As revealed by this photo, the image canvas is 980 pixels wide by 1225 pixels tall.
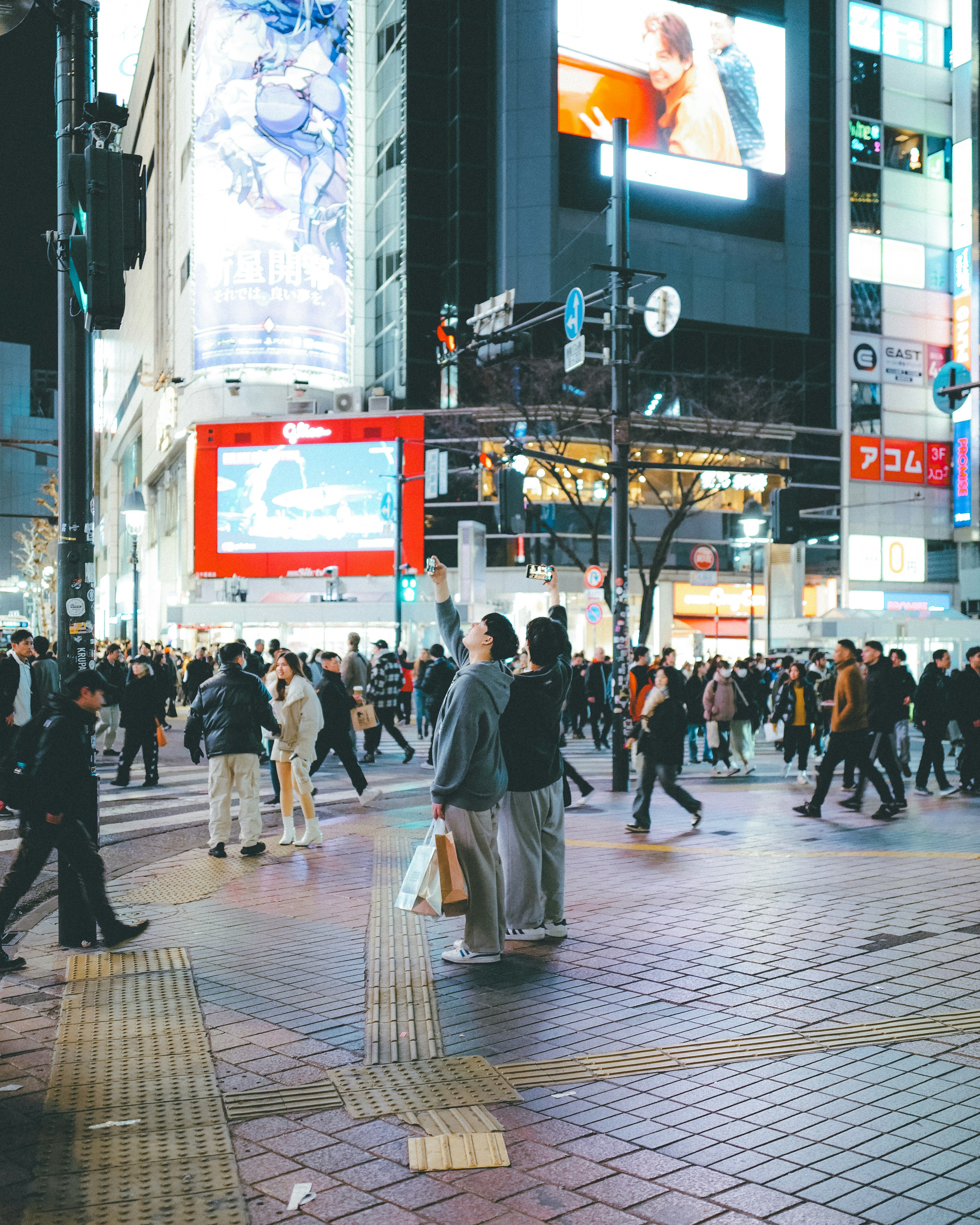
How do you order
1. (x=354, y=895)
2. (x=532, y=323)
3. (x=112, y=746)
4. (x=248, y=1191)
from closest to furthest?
1. (x=248, y=1191)
2. (x=354, y=895)
3. (x=532, y=323)
4. (x=112, y=746)

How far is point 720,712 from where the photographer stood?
17562mm

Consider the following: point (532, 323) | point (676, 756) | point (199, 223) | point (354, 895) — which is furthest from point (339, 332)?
point (354, 895)

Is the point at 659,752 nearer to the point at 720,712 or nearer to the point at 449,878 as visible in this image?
the point at 449,878

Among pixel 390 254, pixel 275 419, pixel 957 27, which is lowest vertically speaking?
pixel 275 419

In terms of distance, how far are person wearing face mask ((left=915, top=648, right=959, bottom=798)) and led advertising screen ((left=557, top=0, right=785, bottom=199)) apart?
100ft

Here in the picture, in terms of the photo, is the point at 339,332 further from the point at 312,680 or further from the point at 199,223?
the point at 312,680

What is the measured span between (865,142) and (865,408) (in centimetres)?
1042

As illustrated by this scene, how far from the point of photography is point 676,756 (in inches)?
462

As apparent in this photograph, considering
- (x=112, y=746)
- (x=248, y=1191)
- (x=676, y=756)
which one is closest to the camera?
(x=248, y=1191)

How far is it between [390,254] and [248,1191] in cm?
4281

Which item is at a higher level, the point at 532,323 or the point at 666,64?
the point at 666,64

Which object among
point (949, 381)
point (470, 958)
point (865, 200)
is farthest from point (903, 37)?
point (470, 958)

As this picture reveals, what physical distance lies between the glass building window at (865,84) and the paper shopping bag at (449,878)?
4668 centimetres

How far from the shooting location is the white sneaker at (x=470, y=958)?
21.6 ft
